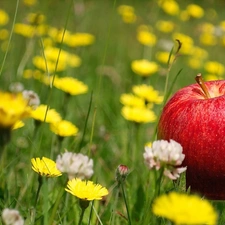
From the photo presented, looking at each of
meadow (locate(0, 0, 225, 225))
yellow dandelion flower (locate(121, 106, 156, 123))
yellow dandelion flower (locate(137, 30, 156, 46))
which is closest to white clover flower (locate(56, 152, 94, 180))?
meadow (locate(0, 0, 225, 225))

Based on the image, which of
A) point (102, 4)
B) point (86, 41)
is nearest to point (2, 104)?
point (86, 41)

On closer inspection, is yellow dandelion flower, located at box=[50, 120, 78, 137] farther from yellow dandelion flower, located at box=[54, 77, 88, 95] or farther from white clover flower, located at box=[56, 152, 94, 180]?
white clover flower, located at box=[56, 152, 94, 180]

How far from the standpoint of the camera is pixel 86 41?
8.49 ft

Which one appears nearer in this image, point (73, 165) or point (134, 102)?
point (73, 165)

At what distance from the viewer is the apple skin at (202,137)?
3.49ft

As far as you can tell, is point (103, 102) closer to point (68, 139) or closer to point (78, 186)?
point (68, 139)

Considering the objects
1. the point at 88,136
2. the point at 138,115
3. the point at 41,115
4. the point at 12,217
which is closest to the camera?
the point at 12,217

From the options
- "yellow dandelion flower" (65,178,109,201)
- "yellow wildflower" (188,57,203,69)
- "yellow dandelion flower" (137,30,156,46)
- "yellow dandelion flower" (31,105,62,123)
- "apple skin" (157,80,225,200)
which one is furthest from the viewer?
"yellow wildflower" (188,57,203,69)

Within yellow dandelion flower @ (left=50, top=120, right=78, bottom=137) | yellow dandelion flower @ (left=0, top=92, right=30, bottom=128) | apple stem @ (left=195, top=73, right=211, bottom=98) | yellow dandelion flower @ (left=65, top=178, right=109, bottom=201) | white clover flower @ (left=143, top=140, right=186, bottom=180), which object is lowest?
yellow dandelion flower @ (left=65, top=178, right=109, bottom=201)

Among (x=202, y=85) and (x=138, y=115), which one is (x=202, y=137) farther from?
(x=138, y=115)

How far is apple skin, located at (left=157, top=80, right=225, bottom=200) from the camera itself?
1064mm

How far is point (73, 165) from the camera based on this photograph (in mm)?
756

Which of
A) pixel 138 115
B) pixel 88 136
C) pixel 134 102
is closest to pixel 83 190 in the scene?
pixel 138 115

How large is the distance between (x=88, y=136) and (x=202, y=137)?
865 mm
